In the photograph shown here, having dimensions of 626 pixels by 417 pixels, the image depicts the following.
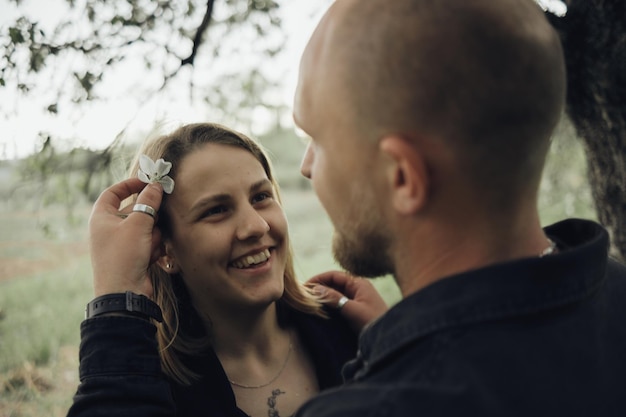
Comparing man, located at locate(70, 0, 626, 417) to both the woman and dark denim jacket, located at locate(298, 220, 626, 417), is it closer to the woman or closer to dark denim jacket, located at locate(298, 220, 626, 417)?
dark denim jacket, located at locate(298, 220, 626, 417)

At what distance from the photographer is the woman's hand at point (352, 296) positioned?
2.60m

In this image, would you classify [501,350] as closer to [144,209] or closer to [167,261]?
[144,209]

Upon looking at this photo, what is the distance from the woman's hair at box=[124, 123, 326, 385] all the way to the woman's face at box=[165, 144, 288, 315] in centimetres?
6

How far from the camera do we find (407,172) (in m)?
1.23

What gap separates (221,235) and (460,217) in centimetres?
125

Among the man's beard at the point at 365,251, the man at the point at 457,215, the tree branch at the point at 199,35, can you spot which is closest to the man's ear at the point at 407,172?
the man at the point at 457,215

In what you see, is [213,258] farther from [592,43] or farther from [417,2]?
[592,43]

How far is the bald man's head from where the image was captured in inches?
46.4

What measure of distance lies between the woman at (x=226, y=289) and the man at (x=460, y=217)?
39.0 inches

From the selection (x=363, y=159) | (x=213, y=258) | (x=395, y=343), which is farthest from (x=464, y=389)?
(x=213, y=258)

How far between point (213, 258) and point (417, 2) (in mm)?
1399

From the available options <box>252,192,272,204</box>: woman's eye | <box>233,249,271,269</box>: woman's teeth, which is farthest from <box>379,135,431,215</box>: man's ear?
<box>252,192,272,204</box>: woman's eye

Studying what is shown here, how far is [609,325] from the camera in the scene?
122 centimetres

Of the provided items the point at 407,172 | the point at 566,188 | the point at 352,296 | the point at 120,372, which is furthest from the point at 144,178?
the point at 566,188
